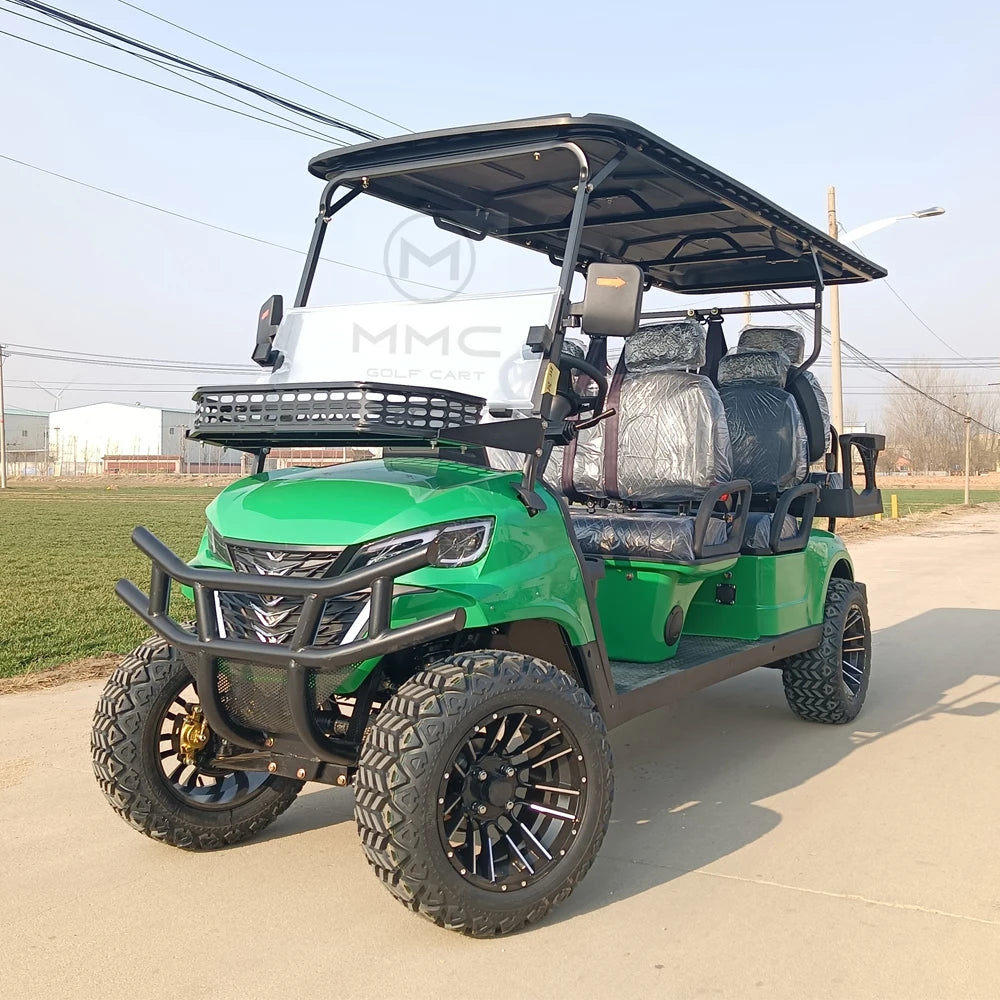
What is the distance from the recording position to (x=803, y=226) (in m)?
5.61

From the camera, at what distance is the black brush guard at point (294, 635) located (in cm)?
304

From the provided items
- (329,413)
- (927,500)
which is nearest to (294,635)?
(329,413)

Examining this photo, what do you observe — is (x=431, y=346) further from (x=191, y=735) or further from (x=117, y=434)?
(x=117, y=434)

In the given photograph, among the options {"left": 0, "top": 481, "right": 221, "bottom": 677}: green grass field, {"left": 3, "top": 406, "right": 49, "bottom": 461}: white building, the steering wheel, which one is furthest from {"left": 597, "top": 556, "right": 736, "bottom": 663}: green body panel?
{"left": 3, "top": 406, "right": 49, "bottom": 461}: white building

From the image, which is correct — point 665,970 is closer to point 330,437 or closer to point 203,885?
point 203,885

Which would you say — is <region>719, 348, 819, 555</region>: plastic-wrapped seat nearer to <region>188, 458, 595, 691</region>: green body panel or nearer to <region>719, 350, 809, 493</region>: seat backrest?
<region>719, 350, 809, 493</region>: seat backrest

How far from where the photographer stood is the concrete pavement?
9.94ft

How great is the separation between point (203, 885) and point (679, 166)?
10.7ft

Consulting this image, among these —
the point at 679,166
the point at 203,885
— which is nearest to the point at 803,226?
the point at 679,166

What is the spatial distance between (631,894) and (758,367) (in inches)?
148

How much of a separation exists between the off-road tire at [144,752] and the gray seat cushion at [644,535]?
1964mm

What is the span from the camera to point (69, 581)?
12836mm

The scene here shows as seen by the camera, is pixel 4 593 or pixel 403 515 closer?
pixel 403 515

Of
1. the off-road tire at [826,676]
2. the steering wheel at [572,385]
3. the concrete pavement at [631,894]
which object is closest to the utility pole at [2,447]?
the concrete pavement at [631,894]
